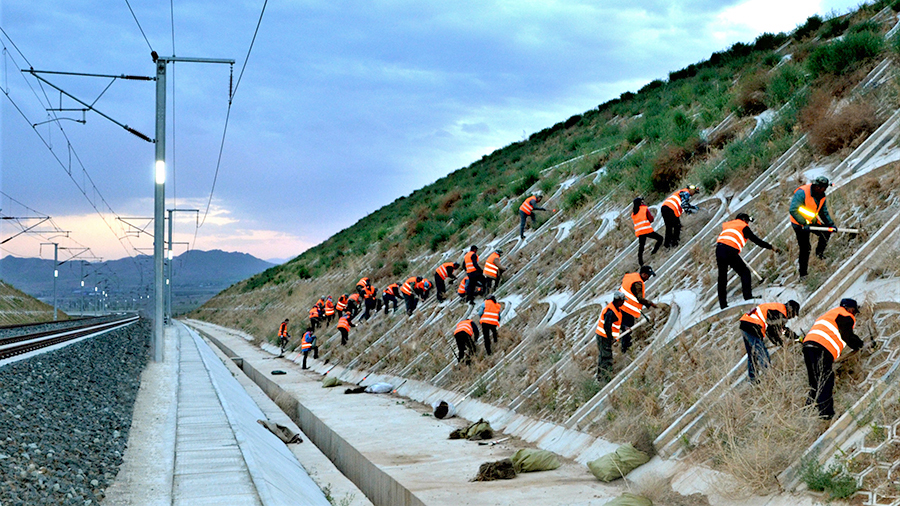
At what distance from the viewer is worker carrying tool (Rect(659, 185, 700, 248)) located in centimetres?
1666

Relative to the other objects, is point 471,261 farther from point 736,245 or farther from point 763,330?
point 763,330

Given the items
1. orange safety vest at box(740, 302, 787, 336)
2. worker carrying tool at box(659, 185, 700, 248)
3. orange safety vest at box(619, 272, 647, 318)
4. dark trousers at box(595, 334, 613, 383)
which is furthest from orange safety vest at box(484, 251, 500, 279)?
orange safety vest at box(740, 302, 787, 336)

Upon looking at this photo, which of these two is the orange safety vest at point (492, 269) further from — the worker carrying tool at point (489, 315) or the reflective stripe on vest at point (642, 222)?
the reflective stripe on vest at point (642, 222)

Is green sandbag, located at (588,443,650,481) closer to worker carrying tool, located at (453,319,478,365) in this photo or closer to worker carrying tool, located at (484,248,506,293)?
worker carrying tool, located at (453,319,478,365)

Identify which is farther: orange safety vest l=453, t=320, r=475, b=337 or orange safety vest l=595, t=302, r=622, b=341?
orange safety vest l=453, t=320, r=475, b=337

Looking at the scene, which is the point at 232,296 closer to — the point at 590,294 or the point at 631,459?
the point at 590,294

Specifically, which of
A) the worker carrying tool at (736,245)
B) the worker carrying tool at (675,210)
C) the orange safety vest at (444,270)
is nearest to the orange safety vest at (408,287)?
the orange safety vest at (444,270)

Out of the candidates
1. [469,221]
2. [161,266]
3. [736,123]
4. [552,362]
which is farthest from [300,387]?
[736,123]

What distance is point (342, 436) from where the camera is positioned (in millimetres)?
16141

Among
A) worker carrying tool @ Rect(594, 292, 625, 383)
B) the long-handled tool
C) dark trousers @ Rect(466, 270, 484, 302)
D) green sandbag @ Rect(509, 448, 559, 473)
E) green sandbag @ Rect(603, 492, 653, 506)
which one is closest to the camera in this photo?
green sandbag @ Rect(603, 492, 653, 506)

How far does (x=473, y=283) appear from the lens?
24.1 m

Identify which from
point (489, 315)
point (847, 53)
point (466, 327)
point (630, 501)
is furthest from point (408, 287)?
point (630, 501)

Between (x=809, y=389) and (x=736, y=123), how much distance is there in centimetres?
1407

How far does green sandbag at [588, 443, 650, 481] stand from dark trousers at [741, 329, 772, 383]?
1.96m
